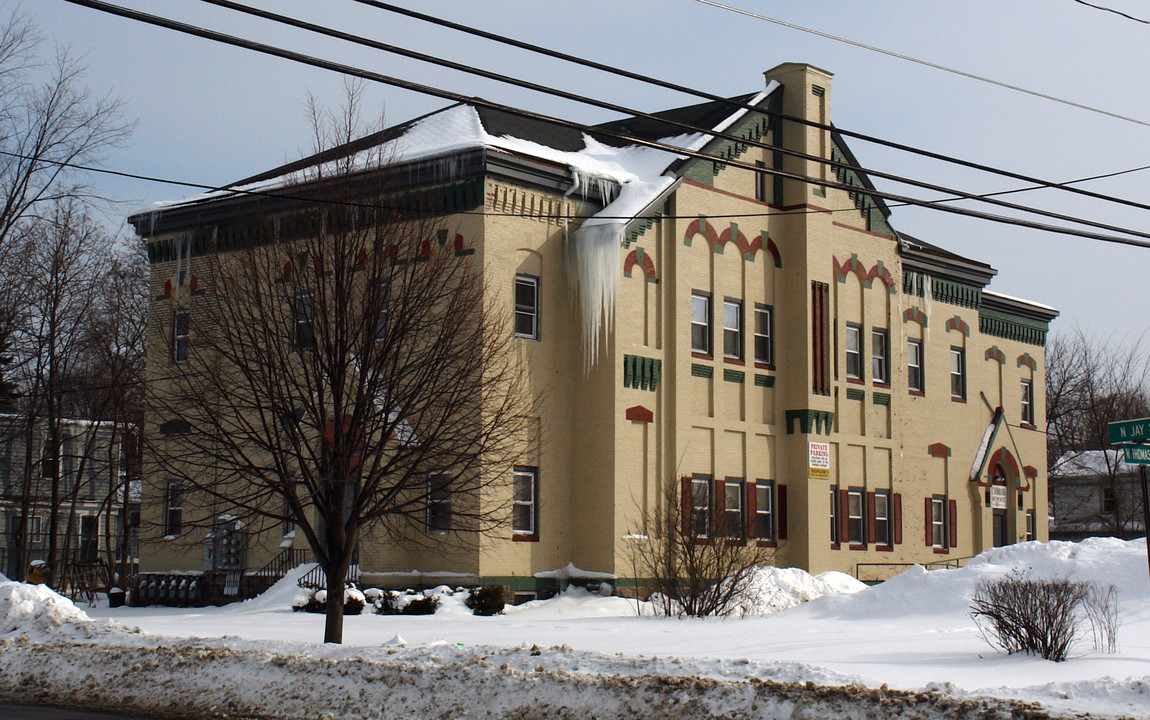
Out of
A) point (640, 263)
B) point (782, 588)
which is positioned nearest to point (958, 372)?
point (640, 263)

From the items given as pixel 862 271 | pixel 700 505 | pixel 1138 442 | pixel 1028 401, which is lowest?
pixel 700 505

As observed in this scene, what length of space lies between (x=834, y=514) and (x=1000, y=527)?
29.9 feet

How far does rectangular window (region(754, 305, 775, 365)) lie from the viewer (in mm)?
→ 29594

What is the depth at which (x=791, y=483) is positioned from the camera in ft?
97.0

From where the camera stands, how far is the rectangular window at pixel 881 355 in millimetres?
32344

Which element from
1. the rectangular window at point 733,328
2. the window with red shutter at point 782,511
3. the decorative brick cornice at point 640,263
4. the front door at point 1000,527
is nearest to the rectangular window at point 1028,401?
the front door at point 1000,527

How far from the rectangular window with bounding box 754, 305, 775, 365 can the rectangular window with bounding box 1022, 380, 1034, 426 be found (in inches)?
501

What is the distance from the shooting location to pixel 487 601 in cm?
2292

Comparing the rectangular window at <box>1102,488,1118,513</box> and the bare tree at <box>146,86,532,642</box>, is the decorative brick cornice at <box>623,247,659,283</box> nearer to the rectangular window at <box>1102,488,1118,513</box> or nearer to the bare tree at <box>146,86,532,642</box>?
the bare tree at <box>146,86,532,642</box>

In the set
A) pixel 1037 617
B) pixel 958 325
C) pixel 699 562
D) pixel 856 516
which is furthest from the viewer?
pixel 958 325

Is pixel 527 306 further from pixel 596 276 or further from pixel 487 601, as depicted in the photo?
pixel 487 601

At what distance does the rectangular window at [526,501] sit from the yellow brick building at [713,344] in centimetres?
4

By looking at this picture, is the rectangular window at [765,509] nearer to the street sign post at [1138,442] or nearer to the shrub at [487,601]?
the shrub at [487,601]

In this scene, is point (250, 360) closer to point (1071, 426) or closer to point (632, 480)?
point (632, 480)
